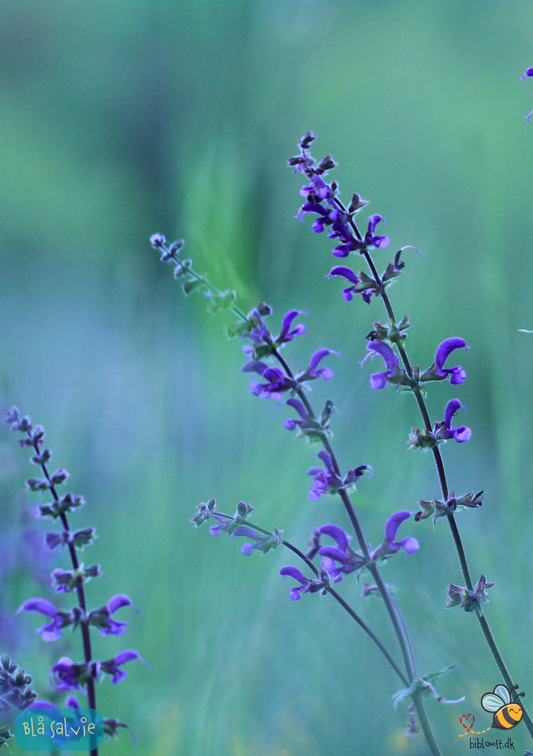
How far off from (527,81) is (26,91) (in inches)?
36.2

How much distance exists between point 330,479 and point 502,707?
0.19 m

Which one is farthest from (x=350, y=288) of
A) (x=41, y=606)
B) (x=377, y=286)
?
(x=41, y=606)

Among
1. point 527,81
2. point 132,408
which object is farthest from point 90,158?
point 527,81

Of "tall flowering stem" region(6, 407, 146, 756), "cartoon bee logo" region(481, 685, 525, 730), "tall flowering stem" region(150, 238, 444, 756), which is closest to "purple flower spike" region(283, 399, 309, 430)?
"tall flowering stem" region(150, 238, 444, 756)

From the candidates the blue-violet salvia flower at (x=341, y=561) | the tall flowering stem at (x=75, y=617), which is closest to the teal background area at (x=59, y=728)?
the tall flowering stem at (x=75, y=617)

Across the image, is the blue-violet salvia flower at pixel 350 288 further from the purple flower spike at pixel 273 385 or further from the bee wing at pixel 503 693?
the bee wing at pixel 503 693

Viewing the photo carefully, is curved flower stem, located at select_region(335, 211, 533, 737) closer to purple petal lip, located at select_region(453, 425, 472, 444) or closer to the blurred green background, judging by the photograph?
purple petal lip, located at select_region(453, 425, 472, 444)

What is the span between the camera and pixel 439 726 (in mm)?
449

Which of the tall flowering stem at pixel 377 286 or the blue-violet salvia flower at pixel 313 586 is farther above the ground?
the tall flowering stem at pixel 377 286

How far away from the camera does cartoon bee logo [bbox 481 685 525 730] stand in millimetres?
323

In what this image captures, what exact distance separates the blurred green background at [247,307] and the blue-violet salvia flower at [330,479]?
18 centimetres

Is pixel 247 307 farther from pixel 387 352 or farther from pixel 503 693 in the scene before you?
pixel 503 693

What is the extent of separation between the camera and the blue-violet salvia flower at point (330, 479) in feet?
0.91

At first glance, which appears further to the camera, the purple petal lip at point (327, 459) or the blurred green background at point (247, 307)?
the blurred green background at point (247, 307)
